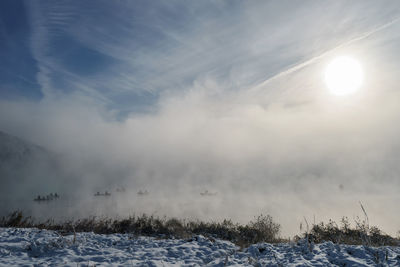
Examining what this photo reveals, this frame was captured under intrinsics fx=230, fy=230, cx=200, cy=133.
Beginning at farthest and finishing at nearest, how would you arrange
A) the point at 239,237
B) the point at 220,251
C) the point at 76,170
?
the point at 76,170 → the point at 239,237 → the point at 220,251

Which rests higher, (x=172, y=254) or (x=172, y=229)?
(x=172, y=229)

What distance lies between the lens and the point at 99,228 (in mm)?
17047

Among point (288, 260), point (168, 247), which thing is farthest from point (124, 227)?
point (288, 260)

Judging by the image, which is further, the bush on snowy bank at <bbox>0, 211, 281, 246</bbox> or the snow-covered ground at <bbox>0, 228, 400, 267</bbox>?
the bush on snowy bank at <bbox>0, 211, 281, 246</bbox>

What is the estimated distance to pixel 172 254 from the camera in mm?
10383

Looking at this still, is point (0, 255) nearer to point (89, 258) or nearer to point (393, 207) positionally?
point (89, 258)

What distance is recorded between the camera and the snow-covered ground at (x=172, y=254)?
28.8 feet

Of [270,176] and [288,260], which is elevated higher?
[270,176]

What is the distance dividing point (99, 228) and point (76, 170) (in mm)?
197452

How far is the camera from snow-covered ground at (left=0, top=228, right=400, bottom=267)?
877cm

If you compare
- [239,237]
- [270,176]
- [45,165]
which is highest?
[45,165]

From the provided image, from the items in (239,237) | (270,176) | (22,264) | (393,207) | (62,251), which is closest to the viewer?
(22,264)

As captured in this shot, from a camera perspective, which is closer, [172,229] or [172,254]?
[172,254]

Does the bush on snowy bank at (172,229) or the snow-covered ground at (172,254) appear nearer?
the snow-covered ground at (172,254)
